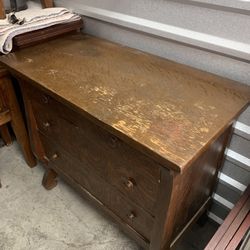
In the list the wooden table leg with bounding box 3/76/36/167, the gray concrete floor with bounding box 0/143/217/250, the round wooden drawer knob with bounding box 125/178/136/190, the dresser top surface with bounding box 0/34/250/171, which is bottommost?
the gray concrete floor with bounding box 0/143/217/250

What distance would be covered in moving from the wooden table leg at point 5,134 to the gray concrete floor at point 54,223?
26 centimetres

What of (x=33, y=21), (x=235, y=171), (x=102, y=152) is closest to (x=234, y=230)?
(x=235, y=171)

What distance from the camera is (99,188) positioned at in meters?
1.04

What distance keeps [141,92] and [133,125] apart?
17cm

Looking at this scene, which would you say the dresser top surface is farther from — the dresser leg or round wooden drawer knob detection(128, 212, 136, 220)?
the dresser leg

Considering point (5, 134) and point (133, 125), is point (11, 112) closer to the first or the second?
point (5, 134)

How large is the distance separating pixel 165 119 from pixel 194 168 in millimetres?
175

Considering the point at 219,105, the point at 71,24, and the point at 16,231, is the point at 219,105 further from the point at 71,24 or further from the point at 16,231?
the point at 16,231

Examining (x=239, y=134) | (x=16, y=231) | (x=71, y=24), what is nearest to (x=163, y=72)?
(x=239, y=134)

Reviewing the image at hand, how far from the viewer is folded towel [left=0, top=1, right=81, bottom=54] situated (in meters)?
1.07

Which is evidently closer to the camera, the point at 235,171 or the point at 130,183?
the point at 130,183

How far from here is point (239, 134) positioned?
96 centimetres

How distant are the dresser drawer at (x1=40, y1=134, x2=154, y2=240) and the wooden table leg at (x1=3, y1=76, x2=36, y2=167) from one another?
0.23 metres

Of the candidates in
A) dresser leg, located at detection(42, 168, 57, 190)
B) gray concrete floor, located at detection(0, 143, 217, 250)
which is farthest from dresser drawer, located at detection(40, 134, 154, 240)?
gray concrete floor, located at detection(0, 143, 217, 250)
